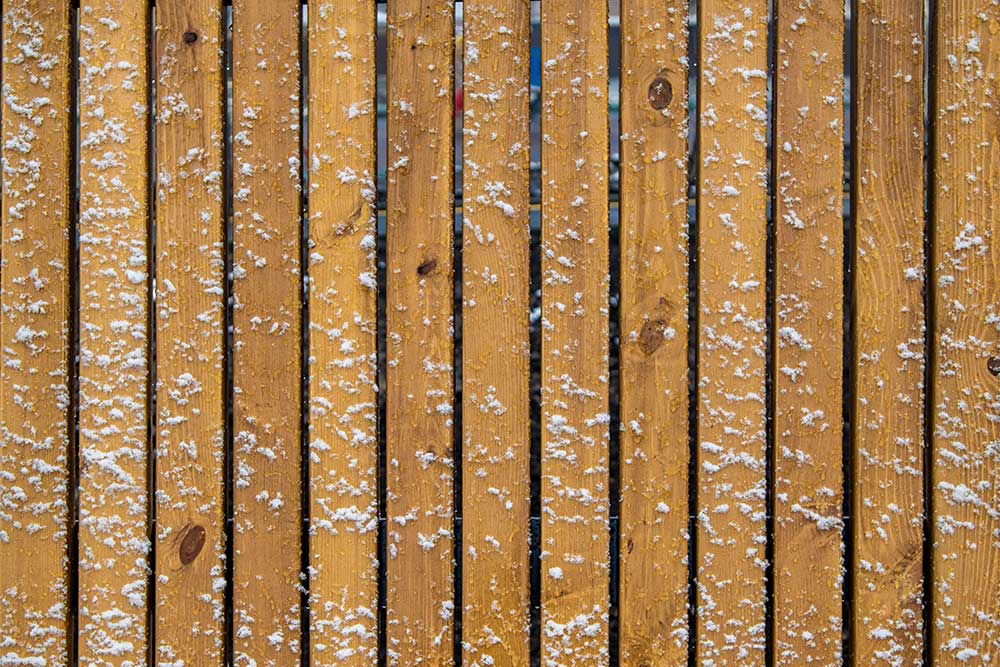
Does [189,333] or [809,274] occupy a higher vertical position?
[809,274]

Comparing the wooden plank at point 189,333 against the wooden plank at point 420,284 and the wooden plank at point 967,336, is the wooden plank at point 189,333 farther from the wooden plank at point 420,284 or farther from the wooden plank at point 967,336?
the wooden plank at point 967,336

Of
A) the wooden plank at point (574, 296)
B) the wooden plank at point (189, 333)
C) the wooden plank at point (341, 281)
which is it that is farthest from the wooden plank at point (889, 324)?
the wooden plank at point (189, 333)

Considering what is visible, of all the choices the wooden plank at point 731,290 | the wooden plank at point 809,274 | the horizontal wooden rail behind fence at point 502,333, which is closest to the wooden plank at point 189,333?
the horizontal wooden rail behind fence at point 502,333

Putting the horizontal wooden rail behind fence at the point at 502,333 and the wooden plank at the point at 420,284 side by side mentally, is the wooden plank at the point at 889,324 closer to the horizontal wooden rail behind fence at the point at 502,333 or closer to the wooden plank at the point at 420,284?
the horizontal wooden rail behind fence at the point at 502,333

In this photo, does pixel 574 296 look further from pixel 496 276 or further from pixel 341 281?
pixel 341 281

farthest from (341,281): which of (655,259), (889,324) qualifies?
(889,324)

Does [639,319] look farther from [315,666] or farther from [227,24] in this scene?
[227,24]
